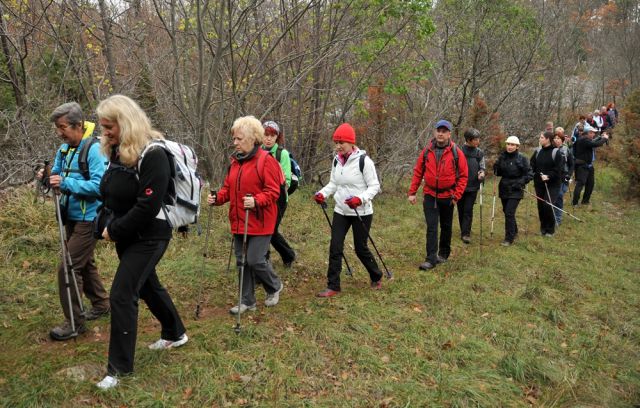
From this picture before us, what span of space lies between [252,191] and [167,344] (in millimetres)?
1656

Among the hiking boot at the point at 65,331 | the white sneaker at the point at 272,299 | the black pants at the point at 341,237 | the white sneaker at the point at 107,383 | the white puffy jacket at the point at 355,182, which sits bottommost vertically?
the hiking boot at the point at 65,331

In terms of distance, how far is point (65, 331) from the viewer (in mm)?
4812

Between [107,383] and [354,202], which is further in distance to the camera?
[354,202]

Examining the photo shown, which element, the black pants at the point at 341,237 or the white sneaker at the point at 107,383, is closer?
the white sneaker at the point at 107,383

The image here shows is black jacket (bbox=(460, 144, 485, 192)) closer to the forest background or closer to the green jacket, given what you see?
the forest background

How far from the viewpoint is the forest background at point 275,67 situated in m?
9.40

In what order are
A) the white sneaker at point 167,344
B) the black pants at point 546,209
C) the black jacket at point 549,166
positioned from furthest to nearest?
the black pants at point 546,209 → the black jacket at point 549,166 → the white sneaker at point 167,344

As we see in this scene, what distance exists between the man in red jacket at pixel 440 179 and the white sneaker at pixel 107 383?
188 inches

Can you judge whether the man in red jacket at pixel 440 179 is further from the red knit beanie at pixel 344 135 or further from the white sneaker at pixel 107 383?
the white sneaker at pixel 107 383

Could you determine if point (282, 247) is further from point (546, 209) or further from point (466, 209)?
point (546, 209)

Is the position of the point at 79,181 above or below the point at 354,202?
above

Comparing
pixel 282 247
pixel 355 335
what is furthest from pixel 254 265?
pixel 282 247

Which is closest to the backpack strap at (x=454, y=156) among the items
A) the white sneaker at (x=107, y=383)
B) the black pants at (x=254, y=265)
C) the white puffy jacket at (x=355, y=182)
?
the white puffy jacket at (x=355, y=182)

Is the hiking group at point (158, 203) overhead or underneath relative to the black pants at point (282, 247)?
overhead
